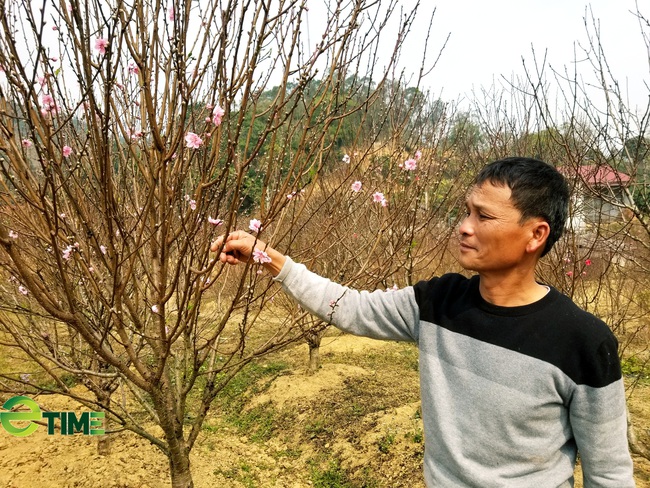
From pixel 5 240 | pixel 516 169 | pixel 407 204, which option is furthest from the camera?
pixel 407 204

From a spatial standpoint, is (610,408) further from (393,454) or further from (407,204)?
(393,454)

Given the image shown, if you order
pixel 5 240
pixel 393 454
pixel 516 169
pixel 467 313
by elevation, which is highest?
pixel 516 169

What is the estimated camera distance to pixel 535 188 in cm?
118

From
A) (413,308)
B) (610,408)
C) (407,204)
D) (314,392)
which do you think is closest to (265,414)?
(314,392)

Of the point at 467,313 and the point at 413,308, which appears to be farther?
the point at 413,308

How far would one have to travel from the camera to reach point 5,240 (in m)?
0.99

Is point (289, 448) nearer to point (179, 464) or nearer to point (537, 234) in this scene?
point (179, 464)

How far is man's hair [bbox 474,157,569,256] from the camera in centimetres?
117

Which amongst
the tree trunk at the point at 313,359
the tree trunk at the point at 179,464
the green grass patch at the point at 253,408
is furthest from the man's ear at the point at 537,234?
the tree trunk at the point at 313,359

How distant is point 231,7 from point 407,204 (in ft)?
5.79

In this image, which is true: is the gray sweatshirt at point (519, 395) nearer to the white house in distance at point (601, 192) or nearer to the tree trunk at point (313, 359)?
the white house in distance at point (601, 192)

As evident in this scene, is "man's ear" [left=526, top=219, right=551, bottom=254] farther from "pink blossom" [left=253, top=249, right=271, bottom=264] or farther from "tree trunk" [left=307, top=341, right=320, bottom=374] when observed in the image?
"tree trunk" [left=307, top=341, right=320, bottom=374]

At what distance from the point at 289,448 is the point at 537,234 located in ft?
12.6

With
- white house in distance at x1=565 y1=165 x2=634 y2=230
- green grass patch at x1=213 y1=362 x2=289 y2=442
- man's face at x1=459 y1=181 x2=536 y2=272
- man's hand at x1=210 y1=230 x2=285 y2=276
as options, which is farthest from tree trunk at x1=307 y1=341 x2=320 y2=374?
man's face at x1=459 y1=181 x2=536 y2=272
